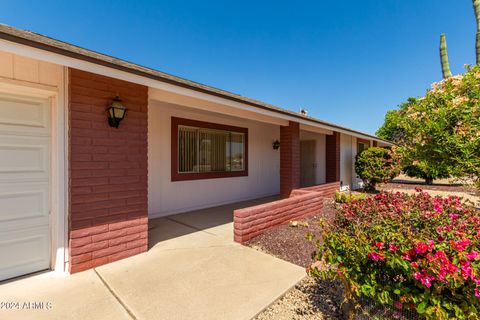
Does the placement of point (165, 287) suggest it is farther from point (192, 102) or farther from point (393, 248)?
point (192, 102)

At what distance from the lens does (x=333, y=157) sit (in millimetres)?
10961

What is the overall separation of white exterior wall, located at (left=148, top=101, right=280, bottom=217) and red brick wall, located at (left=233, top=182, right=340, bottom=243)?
261cm

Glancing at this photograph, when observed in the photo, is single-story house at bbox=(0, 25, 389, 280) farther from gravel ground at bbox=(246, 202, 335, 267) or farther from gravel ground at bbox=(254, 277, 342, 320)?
gravel ground at bbox=(254, 277, 342, 320)

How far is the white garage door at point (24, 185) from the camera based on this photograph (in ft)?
9.36

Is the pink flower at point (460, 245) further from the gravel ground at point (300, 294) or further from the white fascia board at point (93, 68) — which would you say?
the white fascia board at point (93, 68)

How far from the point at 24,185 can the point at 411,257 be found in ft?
14.4

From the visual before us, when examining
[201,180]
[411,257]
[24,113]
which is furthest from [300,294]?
[201,180]

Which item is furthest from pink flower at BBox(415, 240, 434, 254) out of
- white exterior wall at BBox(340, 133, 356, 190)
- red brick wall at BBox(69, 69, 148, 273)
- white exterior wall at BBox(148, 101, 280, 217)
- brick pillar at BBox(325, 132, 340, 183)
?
white exterior wall at BBox(340, 133, 356, 190)

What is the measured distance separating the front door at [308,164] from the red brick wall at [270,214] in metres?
4.72

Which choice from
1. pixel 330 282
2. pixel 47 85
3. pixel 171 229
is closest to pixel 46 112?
pixel 47 85

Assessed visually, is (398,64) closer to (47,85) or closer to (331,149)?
(331,149)

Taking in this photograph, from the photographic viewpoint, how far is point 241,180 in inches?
330

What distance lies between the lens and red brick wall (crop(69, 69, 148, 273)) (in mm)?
3148

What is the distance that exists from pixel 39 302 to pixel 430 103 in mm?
6374
